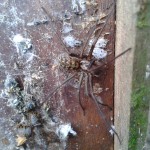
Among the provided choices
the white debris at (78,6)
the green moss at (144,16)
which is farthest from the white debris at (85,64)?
the green moss at (144,16)

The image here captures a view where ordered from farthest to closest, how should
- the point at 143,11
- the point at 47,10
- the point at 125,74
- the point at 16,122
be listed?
the point at 16,122 → the point at 47,10 → the point at 125,74 → the point at 143,11

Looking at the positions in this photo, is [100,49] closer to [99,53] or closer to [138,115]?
[99,53]

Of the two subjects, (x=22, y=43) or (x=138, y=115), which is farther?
(x=22, y=43)

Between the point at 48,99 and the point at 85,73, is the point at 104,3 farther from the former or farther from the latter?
the point at 48,99

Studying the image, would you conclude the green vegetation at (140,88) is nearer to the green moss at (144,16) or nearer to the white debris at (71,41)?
the green moss at (144,16)

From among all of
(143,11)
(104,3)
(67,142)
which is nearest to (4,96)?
(67,142)

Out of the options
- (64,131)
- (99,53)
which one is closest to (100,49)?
(99,53)

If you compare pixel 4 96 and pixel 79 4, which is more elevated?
pixel 79 4
